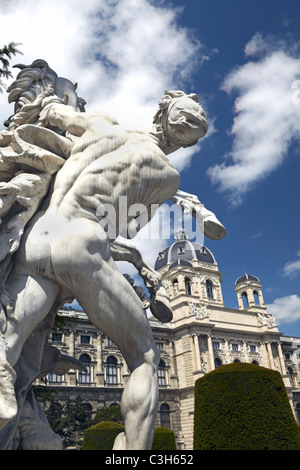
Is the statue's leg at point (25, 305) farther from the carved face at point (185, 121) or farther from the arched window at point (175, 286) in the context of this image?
the arched window at point (175, 286)

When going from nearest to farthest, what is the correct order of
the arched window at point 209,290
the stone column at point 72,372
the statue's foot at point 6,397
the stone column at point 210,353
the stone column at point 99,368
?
the statue's foot at point 6,397 → the stone column at point 72,372 → the stone column at point 99,368 → the stone column at point 210,353 → the arched window at point 209,290

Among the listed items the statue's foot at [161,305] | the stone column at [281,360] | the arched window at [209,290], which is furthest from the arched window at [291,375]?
the statue's foot at [161,305]

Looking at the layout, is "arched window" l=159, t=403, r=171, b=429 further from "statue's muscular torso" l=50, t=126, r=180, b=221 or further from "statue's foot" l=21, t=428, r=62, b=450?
"statue's muscular torso" l=50, t=126, r=180, b=221

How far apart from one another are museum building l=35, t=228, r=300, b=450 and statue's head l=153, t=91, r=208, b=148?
2730 centimetres

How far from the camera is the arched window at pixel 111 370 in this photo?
111 ft

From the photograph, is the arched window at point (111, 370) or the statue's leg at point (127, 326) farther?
the arched window at point (111, 370)

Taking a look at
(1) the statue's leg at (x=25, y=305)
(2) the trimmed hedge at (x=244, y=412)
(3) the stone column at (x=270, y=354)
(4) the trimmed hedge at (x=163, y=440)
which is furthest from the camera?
(3) the stone column at (x=270, y=354)

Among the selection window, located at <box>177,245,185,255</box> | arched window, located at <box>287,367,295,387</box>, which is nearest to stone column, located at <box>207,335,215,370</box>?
arched window, located at <box>287,367,295,387</box>

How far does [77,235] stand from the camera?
1.94 meters

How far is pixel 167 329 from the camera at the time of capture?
40000mm

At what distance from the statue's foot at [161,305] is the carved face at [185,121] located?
91 centimetres

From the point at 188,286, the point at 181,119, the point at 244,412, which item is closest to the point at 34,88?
the point at 181,119

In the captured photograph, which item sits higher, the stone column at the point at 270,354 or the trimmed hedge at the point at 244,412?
the stone column at the point at 270,354

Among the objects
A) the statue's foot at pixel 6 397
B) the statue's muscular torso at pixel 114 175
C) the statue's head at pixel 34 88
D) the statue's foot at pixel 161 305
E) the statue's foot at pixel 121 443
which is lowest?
the statue's foot at pixel 121 443
